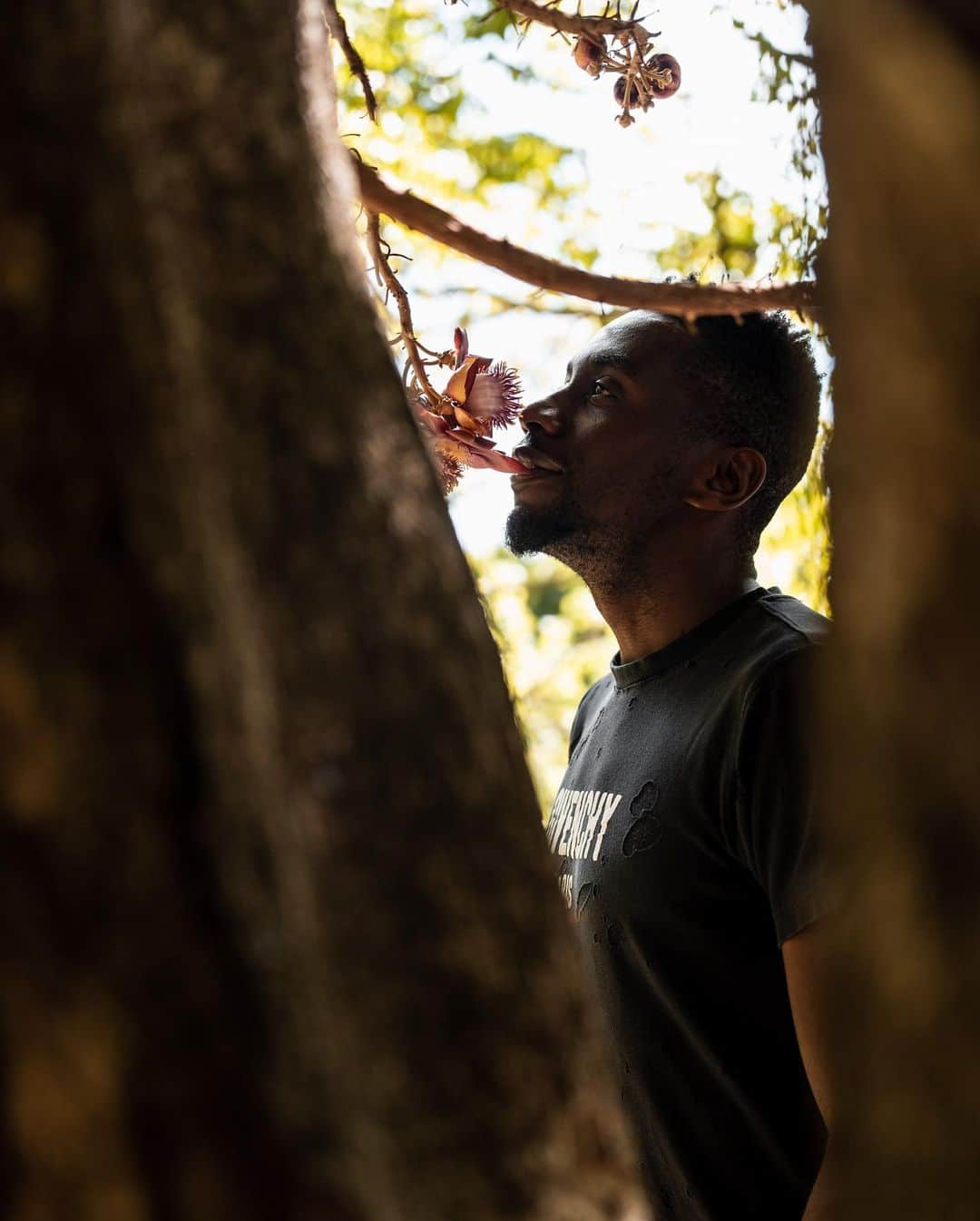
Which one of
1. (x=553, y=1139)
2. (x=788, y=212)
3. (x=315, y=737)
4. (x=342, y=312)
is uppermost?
(x=788, y=212)

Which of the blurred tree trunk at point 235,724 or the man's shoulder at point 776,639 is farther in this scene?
the man's shoulder at point 776,639

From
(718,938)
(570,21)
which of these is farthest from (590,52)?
(718,938)

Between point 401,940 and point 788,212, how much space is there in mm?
1622

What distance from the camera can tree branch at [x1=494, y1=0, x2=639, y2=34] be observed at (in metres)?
1.86

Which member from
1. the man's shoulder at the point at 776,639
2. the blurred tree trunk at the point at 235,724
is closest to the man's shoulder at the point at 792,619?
the man's shoulder at the point at 776,639

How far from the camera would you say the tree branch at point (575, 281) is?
1.44 m

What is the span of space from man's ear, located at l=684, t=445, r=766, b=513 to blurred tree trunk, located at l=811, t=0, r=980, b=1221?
1.66 m

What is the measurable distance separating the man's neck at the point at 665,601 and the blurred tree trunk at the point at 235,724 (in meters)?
1.46

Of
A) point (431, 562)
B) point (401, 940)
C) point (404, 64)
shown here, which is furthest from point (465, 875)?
point (404, 64)

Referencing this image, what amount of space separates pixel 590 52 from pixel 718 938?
139 cm

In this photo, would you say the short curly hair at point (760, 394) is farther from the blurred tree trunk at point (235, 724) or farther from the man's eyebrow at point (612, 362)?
the blurred tree trunk at point (235, 724)

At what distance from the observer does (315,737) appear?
24.1 inches

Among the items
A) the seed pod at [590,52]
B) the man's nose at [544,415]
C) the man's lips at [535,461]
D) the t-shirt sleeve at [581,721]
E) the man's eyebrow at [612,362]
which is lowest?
the t-shirt sleeve at [581,721]

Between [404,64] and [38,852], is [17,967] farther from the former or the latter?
[404,64]
